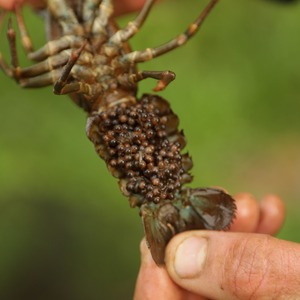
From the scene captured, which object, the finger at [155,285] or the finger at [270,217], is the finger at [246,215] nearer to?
the finger at [270,217]

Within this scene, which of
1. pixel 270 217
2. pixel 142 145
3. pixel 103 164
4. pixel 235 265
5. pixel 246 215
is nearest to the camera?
pixel 235 265

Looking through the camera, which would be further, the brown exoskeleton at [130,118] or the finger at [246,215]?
the finger at [246,215]

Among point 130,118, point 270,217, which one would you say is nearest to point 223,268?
point 130,118

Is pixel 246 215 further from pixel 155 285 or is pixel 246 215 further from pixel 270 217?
pixel 155 285

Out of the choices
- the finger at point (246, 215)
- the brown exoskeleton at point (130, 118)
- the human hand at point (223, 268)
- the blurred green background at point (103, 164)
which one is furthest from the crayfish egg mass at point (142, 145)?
the blurred green background at point (103, 164)

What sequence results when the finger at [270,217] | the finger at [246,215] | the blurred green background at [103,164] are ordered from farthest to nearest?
the blurred green background at [103,164], the finger at [270,217], the finger at [246,215]

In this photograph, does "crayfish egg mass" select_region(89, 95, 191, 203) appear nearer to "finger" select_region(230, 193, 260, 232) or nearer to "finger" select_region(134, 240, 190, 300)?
"finger" select_region(134, 240, 190, 300)

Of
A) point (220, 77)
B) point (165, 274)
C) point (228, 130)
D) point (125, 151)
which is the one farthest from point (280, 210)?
point (220, 77)

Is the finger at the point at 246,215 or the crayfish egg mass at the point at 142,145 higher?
the crayfish egg mass at the point at 142,145
